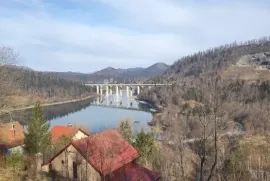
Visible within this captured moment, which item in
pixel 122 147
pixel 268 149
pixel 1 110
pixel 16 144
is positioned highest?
pixel 1 110

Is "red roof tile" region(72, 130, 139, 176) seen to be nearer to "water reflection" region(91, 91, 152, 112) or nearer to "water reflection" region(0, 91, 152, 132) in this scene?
"water reflection" region(0, 91, 152, 132)

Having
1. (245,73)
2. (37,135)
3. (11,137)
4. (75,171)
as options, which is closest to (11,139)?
(11,137)

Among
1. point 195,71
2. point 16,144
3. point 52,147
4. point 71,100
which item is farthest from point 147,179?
point 195,71

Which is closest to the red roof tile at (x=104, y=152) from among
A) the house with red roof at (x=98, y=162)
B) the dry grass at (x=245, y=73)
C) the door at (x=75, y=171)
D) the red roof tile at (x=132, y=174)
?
the house with red roof at (x=98, y=162)

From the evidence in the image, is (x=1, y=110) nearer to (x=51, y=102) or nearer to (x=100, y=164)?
(x=100, y=164)

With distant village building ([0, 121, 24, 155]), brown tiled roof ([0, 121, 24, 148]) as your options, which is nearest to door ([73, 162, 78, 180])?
distant village building ([0, 121, 24, 155])

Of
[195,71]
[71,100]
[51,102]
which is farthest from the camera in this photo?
[195,71]
